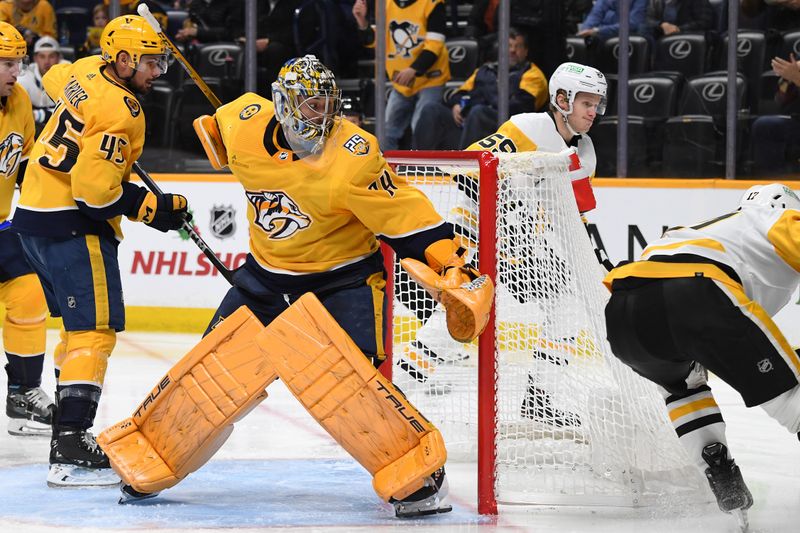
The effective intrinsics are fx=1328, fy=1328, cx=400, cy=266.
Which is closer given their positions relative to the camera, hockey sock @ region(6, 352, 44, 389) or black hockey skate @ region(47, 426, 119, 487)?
black hockey skate @ region(47, 426, 119, 487)

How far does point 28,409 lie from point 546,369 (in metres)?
1.87

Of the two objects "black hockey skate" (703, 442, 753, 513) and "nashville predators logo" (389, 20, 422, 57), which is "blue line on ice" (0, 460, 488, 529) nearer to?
"black hockey skate" (703, 442, 753, 513)

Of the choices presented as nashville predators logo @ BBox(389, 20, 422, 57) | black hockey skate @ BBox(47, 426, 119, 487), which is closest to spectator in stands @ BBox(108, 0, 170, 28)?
nashville predators logo @ BBox(389, 20, 422, 57)

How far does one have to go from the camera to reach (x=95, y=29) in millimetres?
7363

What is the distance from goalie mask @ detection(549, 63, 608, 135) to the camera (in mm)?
4355

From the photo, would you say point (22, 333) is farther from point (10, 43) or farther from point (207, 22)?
point (207, 22)

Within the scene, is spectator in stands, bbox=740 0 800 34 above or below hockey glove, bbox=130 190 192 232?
above

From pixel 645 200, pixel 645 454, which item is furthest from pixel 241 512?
pixel 645 200

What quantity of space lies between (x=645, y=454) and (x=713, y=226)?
0.72m

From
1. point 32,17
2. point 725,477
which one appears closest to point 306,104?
point 725,477

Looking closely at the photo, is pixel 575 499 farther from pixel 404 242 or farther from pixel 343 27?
pixel 343 27

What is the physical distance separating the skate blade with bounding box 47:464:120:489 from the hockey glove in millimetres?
712

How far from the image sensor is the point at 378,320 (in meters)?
3.40

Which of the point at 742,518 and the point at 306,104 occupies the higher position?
the point at 306,104
